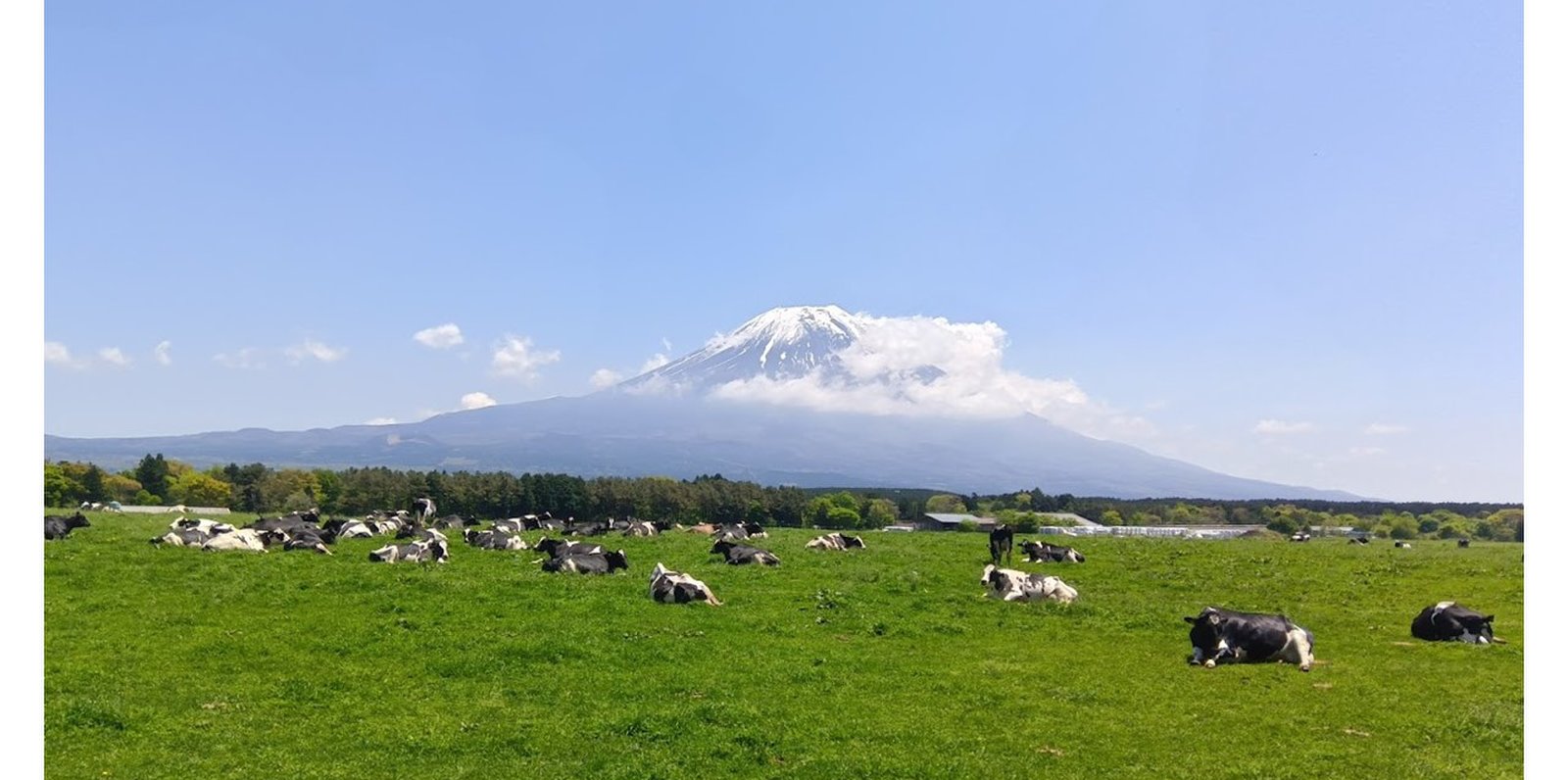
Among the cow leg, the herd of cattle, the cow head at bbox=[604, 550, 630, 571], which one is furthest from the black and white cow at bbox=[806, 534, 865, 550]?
the cow leg

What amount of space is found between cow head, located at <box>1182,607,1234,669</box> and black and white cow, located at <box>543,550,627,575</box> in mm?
13239

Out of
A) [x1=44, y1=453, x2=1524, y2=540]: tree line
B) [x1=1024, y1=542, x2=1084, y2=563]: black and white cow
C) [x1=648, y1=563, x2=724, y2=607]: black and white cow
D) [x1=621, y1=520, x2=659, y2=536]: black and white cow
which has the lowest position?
[x1=44, y1=453, x2=1524, y2=540]: tree line

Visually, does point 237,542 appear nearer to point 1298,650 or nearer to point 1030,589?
point 1030,589

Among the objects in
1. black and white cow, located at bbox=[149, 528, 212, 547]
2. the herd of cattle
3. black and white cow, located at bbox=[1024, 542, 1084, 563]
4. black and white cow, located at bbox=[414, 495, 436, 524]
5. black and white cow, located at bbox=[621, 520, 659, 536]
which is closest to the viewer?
the herd of cattle

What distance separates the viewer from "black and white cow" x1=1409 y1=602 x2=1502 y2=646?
13.9 metres

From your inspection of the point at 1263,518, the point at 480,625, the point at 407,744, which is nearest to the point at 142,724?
the point at 407,744

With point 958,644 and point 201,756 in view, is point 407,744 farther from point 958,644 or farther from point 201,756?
point 958,644

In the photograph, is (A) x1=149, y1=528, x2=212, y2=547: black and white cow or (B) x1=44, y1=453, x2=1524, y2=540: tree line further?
(B) x1=44, y1=453, x2=1524, y2=540: tree line

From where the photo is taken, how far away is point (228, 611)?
13.5 meters

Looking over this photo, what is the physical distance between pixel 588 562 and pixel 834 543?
12060mm

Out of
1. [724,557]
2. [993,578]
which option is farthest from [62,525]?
[993,578]

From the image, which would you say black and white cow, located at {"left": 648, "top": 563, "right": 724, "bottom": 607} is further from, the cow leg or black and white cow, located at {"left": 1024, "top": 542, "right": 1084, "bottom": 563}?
black and white cow, located at {"left": 1024, "top": 542, "right": 1084, "bottom": 563}

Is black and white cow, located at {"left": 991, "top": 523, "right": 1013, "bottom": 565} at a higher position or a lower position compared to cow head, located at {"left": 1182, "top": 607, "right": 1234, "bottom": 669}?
lower

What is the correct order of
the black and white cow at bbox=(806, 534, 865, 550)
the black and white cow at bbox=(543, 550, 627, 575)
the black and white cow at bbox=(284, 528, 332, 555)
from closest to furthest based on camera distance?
the black and white cow at bbox=(543, 550, 627, 575) < the black and white cow at bbox=(284, 528, 332, 555) < the black and white cow at bbox=(806, 534, 865, 550)
